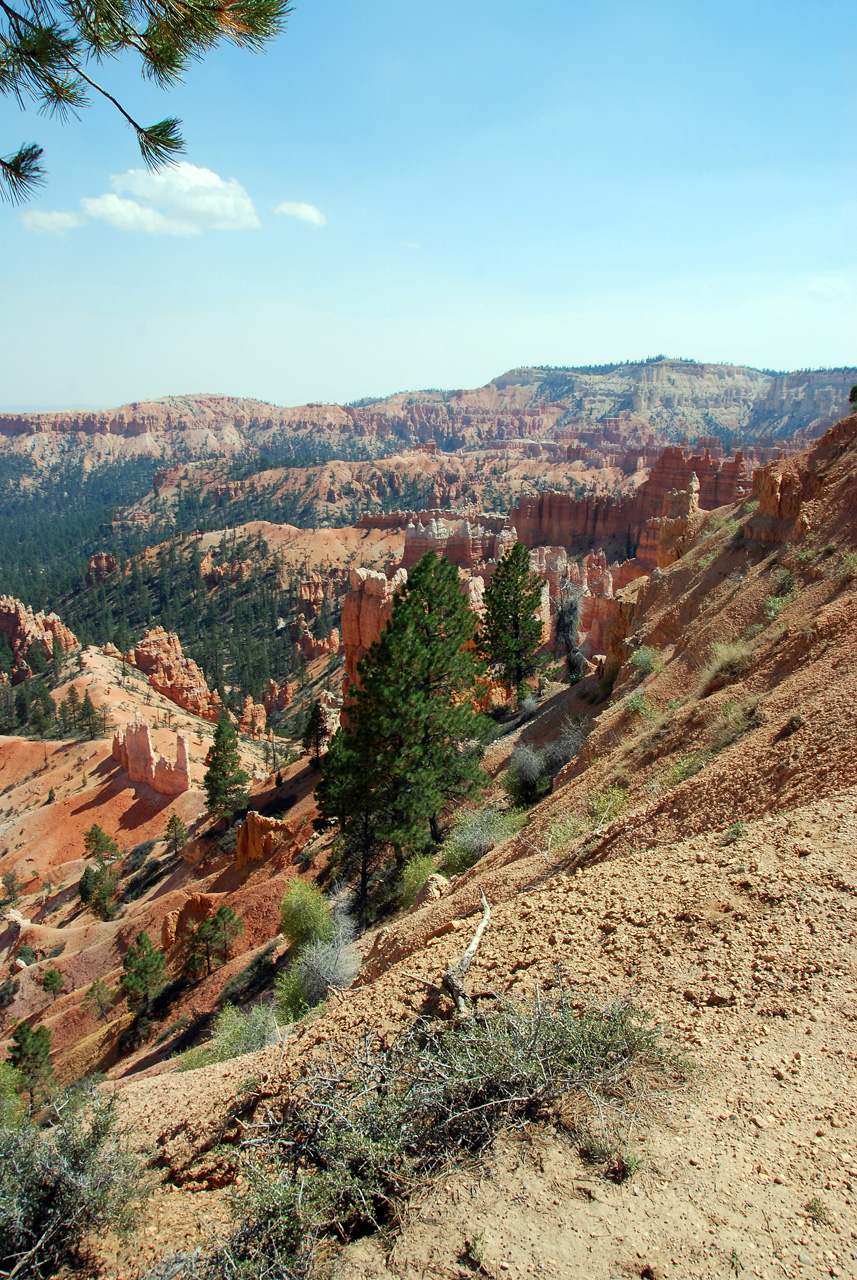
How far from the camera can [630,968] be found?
4.38 meters

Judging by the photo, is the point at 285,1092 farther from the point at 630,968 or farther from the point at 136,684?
the point at 136,684

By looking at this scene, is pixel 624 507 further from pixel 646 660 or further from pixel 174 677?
pixel 646 660

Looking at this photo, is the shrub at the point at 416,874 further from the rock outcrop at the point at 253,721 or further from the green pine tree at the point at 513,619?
the rock outcrop at the point at 253,721

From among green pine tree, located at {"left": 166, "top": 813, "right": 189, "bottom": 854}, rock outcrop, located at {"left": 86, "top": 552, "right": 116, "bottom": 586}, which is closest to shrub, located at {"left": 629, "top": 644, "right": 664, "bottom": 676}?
green pine tree, located at {"left": 166, "top": 813, "right": 189, "bottom": 854}

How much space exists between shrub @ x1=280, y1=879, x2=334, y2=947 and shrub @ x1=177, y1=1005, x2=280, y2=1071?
2.61 m

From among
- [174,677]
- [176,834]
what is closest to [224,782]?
[176,834]

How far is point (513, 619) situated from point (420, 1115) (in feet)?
72.1

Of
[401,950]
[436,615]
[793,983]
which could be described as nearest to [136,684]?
[436,615]

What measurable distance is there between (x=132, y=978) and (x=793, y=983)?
19.7 meters

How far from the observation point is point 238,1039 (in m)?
10.0

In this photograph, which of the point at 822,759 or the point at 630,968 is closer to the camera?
the point at 630,968

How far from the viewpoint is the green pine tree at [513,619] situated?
24875 millimetres

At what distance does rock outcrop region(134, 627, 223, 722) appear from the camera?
5872 cm

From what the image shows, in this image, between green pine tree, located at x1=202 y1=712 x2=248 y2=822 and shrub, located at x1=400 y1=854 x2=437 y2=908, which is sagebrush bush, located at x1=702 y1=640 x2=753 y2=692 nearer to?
shrub, located at x1=400 y1=854 x2=437 y2=908
